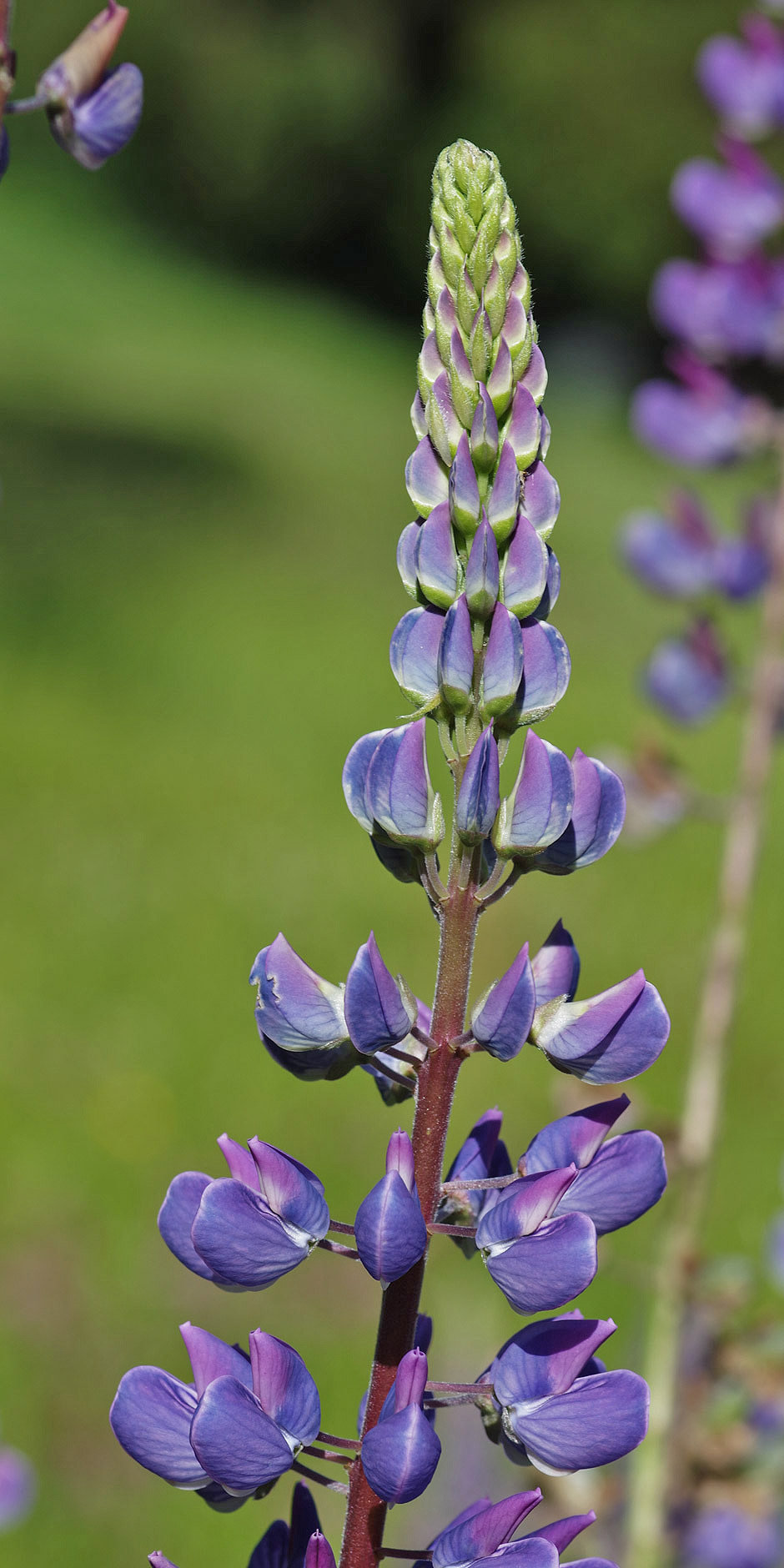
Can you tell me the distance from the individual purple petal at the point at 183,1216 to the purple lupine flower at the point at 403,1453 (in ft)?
→ 0.31

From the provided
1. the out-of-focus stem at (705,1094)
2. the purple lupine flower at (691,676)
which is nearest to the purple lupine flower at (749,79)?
the out-of-focus stem at (705,1094)

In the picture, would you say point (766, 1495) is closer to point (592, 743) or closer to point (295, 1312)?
point (295, 1312)

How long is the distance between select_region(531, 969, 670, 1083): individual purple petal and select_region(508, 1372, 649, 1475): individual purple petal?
0.11 metres

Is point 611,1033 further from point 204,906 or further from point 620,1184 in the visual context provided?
point 204,906

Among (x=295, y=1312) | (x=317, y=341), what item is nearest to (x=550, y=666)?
(x=295, y=1312)

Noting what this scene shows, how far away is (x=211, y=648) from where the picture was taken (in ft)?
23.1

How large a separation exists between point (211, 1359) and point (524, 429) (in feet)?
1.23

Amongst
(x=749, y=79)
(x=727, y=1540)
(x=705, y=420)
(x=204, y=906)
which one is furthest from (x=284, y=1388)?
(x=204, y=906)

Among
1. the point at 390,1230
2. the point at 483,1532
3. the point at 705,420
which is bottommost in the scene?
the point at 483,1532

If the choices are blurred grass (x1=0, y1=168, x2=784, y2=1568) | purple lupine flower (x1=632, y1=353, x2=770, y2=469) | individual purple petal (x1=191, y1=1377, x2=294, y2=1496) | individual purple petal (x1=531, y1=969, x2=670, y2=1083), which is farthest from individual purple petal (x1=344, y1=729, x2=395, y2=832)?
purple lupine flower (x1=632, y1=353, x2=770, y2=469)

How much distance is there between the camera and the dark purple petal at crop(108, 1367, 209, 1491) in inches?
23.0

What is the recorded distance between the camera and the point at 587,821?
0.63 m

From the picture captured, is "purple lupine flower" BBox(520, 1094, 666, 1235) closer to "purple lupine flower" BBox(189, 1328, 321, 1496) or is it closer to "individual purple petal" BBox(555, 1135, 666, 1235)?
"individual purple petal" BBox(555, 1135, 666, 1235)

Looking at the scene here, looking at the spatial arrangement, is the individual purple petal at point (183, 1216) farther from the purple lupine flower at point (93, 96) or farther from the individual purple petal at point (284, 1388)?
the purple lupine flower at point (93, 96)
